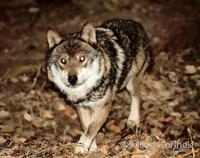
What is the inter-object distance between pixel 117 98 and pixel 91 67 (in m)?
2.06

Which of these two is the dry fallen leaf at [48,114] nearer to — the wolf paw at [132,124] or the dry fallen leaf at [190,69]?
the wolf paw at [132,124]

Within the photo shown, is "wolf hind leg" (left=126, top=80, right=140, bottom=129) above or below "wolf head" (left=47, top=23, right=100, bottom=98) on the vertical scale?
below

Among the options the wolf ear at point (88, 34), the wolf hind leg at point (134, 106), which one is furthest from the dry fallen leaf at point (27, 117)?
the wolf ear at point (88, 34)

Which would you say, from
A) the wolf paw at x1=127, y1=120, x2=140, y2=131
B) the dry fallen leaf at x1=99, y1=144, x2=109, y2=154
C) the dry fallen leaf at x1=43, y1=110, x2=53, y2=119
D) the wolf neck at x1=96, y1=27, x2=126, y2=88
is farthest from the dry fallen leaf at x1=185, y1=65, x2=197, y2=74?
the dry fallen leaf at x1=99, y1=144, x2=109, y2=154

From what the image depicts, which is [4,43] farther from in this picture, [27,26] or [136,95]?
[136,95]

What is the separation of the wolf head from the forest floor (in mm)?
909

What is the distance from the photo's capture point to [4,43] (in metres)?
9.44

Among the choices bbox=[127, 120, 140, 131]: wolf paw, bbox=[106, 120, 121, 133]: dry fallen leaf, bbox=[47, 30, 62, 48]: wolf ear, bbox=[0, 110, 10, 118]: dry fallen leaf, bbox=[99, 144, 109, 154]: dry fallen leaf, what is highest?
bbox=[47, 30, 62, 48]: wolf ear

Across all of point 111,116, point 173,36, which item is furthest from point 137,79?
point 173,36

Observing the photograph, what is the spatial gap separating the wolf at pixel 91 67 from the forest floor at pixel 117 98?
41 cm

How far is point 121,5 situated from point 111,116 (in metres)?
4.63

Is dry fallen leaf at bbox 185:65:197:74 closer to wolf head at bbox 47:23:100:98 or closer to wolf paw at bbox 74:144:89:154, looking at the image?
wolf head at bbox 47:23:100:98

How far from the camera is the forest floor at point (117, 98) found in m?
5.78

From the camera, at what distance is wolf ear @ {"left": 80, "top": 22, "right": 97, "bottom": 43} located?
18.7 feet
